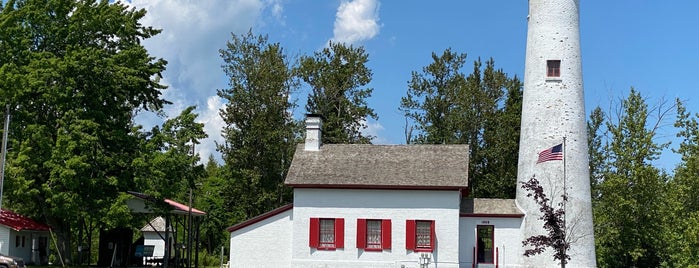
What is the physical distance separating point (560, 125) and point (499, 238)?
486 centimetres

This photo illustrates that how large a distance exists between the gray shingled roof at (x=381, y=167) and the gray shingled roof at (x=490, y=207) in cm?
157

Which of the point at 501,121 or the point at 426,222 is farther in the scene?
the point at 501,121

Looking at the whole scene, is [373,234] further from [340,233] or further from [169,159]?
[169,159]

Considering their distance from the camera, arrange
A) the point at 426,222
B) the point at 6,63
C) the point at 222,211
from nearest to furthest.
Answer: the point at 426,222 → the point at 6,63 → the point at 222,211

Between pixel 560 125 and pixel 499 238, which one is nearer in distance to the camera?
pixel 560 125

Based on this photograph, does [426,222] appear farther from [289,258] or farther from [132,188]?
[132,188]

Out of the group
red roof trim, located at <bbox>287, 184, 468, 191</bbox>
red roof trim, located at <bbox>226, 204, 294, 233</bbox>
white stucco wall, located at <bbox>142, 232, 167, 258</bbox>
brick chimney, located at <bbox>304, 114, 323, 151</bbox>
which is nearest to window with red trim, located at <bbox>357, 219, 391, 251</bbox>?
red roof trim, located at <bbox>287, 184, 468, 191</bbox>

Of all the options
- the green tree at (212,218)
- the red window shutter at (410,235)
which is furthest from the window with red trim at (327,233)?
the green tree at (212,218)

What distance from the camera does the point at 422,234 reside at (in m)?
31.7

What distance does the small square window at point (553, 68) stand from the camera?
104 ft

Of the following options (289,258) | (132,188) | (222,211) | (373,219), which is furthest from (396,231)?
(222,211)

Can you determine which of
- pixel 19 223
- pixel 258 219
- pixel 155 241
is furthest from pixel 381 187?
pixel 155 241

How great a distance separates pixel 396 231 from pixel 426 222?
1.18 meters

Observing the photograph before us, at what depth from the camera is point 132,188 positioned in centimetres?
3450
